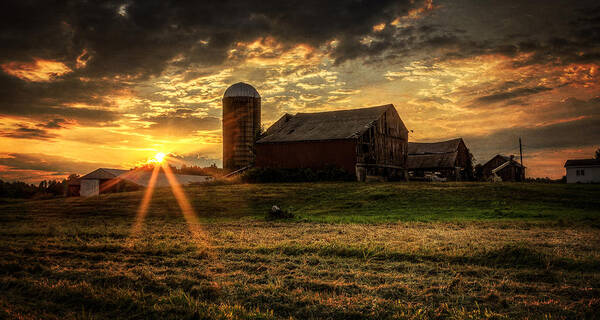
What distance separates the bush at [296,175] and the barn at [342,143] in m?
0.75

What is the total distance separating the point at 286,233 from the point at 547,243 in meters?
8.34

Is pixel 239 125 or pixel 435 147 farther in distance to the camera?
pixel 435 147

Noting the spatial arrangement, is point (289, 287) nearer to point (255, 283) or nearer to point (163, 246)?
point (255, 283)

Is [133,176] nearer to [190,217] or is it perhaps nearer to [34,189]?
[34,189]

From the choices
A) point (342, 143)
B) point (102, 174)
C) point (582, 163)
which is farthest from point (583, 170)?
point (102, 174)

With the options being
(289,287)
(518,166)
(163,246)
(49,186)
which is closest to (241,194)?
(163,246)

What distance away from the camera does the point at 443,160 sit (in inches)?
2424

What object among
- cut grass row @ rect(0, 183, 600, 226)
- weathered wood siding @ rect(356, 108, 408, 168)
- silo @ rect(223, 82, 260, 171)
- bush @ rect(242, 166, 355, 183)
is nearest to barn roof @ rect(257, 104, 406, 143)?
weathered wood siding @ rect(356, 108, 408, 168)

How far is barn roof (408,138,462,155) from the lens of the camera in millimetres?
62531

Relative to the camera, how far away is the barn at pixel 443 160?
6081cm

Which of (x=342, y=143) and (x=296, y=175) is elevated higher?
(x=342, y=143)

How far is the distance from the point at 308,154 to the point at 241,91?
14.2 meters

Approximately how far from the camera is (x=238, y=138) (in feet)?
171

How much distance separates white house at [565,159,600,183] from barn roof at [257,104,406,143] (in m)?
33.5
